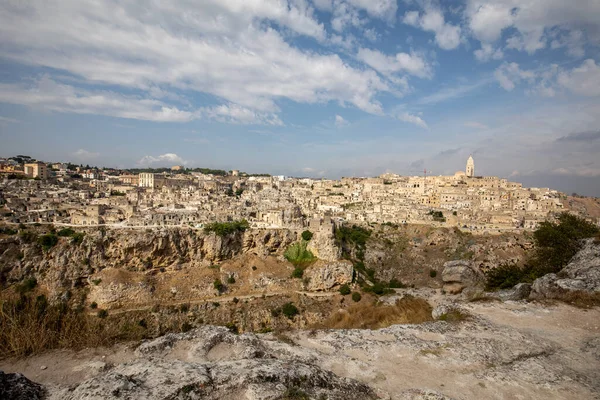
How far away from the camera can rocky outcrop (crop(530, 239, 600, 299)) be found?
10164 millimetres

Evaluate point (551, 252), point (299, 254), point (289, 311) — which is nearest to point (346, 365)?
point (551, 252)

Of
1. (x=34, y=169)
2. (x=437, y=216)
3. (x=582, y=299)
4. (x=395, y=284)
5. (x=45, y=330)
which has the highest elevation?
(x=34, y=169)

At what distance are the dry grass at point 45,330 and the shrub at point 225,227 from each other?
2571 cm

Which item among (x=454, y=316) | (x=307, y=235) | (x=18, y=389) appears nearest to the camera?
(x=18, y=389)

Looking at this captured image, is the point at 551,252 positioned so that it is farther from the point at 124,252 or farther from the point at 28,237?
the point at 28,237

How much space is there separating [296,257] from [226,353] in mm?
27521

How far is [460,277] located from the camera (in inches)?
922

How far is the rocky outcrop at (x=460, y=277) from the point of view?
22891 mm

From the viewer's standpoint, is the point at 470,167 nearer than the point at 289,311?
No

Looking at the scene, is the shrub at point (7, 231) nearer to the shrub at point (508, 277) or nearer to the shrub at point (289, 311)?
the shrub at point (289, 311)

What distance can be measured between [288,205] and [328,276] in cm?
1513

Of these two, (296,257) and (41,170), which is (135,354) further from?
(41,170)

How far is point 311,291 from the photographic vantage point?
2998 cm

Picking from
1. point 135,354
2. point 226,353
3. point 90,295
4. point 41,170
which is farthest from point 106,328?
point 41,170
